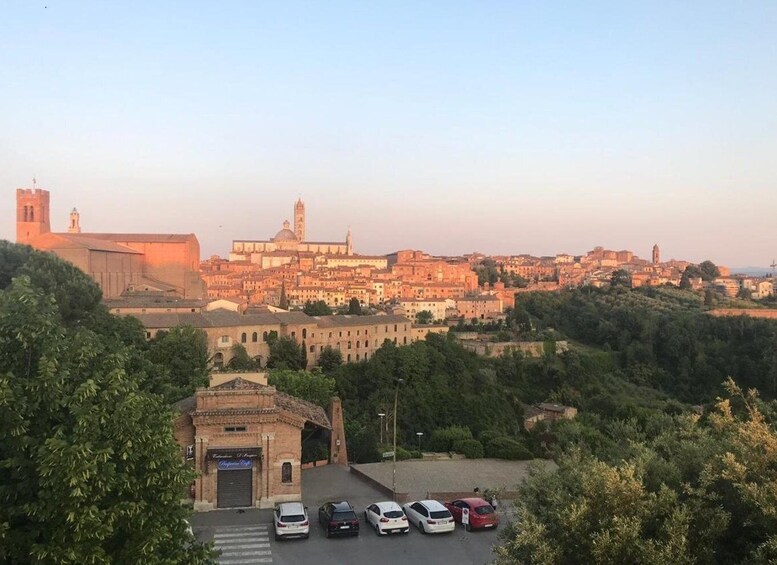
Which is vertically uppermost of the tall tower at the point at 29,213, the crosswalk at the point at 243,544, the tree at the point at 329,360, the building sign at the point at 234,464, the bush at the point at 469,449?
the tall tower at the point at 29,213

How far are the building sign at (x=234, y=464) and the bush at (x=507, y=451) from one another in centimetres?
1094

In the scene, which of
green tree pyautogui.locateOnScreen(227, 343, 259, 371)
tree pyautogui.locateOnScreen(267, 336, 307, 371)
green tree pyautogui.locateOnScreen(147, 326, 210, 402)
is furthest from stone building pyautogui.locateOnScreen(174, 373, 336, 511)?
tree pyautogui.locateOnScreen(267, 336, 307, 371)

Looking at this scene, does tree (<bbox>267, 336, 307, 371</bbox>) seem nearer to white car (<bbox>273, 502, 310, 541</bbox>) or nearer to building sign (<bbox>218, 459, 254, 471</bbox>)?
building sign (<bbox>218, 459, 254, 471</bbox>)

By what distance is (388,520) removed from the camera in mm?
15414

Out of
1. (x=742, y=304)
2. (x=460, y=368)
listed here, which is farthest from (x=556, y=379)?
(x=742, y=304)

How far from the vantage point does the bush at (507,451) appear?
24.8m

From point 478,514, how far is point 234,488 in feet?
21.8

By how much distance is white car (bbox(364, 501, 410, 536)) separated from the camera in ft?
50.5

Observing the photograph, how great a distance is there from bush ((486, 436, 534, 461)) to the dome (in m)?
117

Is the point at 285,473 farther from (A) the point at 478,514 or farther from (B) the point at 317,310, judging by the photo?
(B) the point at 317,310

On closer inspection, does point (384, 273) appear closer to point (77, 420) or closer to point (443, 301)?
point (443, 301)

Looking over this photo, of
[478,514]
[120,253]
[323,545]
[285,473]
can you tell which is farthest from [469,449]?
[120,253]

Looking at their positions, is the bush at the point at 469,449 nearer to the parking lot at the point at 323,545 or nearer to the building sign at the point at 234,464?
the parking lot at the point at 323,545

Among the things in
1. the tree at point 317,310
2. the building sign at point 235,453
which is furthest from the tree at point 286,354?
the building sign at point 235,453
